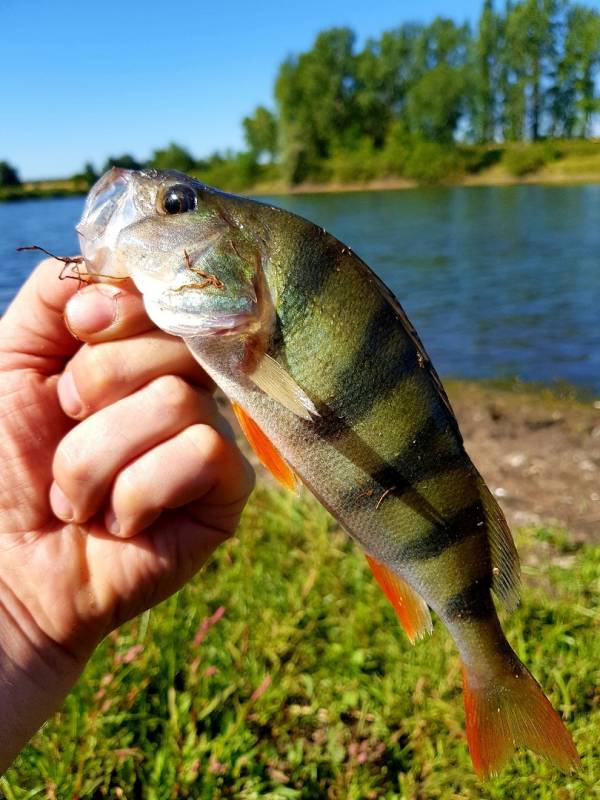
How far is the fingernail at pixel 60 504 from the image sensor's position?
1934 mm

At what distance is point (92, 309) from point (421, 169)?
62.6 metres

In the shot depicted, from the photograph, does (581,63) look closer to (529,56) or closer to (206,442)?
(529,56)

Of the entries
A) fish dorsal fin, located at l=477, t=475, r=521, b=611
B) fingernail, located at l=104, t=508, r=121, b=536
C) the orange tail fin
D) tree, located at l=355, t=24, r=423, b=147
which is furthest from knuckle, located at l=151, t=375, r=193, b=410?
tree, located at l=355, t=24, r=423, b=147

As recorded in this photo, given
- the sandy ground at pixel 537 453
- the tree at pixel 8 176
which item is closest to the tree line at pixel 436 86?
the tree at pixel 8 176

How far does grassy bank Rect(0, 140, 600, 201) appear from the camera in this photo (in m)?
53.7

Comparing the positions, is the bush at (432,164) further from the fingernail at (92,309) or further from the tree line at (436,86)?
the fingernail at (92,309)

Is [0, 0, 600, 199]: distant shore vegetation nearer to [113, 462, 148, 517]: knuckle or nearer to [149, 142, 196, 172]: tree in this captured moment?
[149, 142, 196, 172]: tree

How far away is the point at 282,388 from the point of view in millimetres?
1661

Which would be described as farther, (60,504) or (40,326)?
(40,326)

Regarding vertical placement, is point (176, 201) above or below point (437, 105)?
below

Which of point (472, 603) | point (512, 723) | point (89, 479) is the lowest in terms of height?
point (512, 723)

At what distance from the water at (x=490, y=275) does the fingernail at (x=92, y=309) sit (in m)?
9.00

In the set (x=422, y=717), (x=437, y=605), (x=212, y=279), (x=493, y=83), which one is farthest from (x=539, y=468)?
(x=493, y=83)

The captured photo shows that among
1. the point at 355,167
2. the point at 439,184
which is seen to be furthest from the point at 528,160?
the point at 355,167
